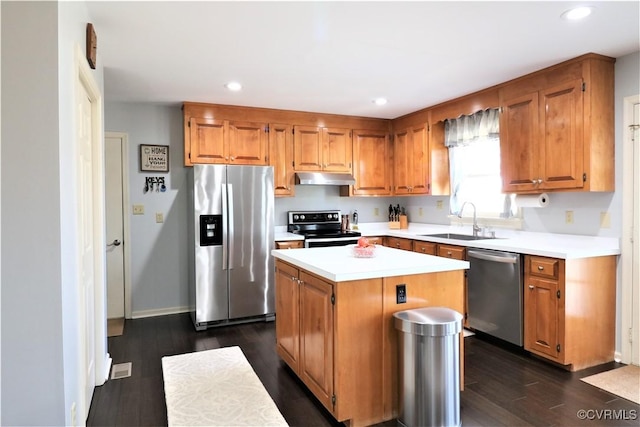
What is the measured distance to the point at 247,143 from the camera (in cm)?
467

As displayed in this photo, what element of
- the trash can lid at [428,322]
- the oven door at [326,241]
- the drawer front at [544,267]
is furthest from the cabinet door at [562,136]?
the oven door at [326,241]

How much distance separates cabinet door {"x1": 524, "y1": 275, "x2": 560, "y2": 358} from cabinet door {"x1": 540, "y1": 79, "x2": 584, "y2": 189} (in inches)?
32.9

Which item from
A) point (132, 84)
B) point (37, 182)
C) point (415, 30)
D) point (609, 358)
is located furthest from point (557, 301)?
point (132, 84)

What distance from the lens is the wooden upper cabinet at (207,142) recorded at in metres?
4.43

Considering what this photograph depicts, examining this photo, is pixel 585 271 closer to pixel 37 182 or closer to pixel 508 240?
pixel 508 240

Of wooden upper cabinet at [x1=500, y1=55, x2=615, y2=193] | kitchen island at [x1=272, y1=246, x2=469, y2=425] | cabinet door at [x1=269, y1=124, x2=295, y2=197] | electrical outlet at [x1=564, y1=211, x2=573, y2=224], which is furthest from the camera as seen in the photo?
cabinet door at [x1=269, y1=124, x2=295, y2=197]

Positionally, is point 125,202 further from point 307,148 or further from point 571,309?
point 571,309

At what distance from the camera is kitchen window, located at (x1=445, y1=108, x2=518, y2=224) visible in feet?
13.8

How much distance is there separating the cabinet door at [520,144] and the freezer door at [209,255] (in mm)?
2785

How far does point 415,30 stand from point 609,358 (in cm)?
288

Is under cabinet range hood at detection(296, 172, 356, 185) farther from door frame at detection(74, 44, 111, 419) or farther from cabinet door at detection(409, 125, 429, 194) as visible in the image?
door frame at detection(74, 44, 111, 419)

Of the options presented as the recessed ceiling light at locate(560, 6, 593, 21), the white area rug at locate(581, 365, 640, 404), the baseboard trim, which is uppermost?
the recessed ceiling light at locate(560, 6, 593, 21)

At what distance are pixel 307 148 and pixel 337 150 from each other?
42cm

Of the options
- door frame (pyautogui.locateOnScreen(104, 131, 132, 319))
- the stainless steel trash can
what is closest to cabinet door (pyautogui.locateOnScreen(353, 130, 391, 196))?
door frame (pyautogui.locateOnScreen(104, 131, 132, 319))
